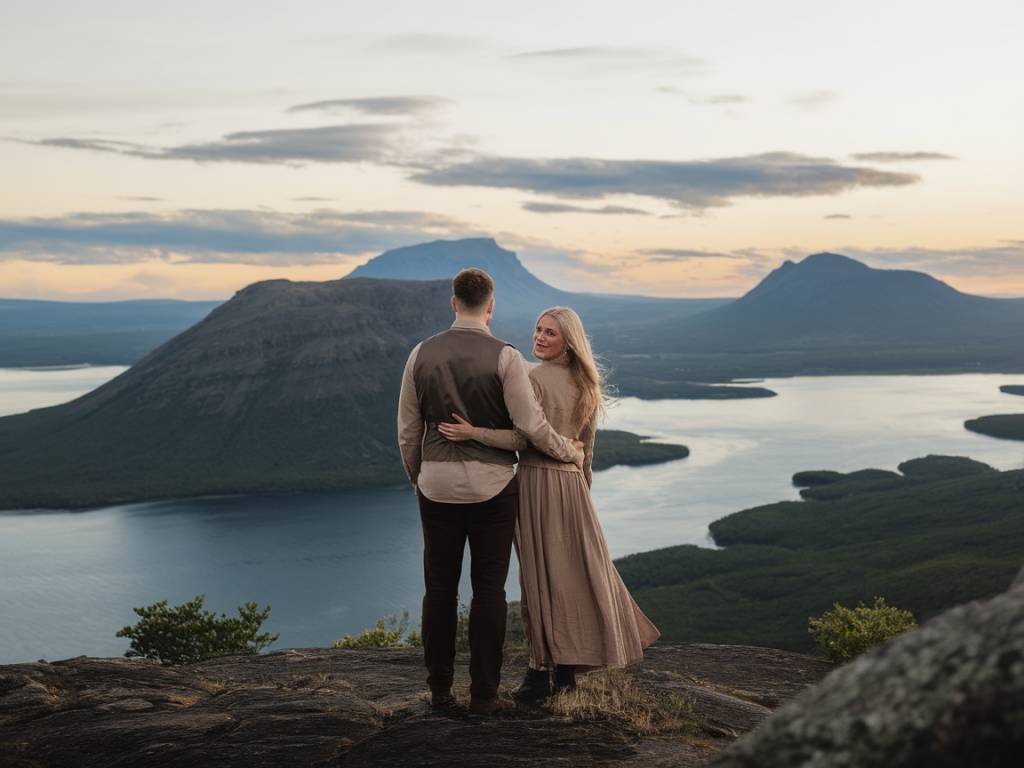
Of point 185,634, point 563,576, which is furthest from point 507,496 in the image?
point 185,634

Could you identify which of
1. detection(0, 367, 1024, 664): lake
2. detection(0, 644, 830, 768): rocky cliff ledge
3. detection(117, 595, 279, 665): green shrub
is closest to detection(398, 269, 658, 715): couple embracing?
detection(0, 644, 830, 768): rocky cliff ledge

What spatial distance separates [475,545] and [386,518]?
121 m

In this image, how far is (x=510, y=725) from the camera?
7.33 meters

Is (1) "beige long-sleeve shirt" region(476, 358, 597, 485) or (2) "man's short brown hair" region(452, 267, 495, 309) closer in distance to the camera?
(2) "man's short brown hair" region(452, 267, 495, 309)

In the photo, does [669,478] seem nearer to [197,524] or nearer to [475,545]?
[197,524]

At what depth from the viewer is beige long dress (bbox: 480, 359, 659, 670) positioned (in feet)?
25.9

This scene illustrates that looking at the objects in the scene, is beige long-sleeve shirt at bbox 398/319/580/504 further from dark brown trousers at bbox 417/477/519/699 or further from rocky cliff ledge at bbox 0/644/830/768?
rocky cliff ledge at bbox 0/644/830/768

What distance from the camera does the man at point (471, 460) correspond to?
23.5 ft

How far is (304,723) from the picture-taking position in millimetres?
7562

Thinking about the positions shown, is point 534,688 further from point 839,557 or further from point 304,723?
point 839,557

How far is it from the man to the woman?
362mm

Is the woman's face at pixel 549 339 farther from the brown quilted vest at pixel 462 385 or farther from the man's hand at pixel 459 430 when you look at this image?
the man's hand at pixel 459 430

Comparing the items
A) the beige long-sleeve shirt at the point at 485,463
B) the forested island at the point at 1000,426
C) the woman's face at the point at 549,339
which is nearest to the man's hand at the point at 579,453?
the beige long-sleeve shirt at the point at 485,463

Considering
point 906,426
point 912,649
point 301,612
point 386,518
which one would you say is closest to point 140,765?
point 912,649
